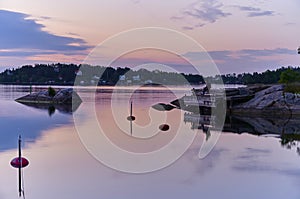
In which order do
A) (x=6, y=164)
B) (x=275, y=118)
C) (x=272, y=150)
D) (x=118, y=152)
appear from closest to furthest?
(x=6, y=164), (x=118, y=152), (x=272, y=150), (x=275, y=118)

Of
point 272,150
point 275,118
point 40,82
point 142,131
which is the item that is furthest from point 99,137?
point 40,82

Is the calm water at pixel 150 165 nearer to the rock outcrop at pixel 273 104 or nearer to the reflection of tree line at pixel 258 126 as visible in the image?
the reflection of tree line at pixel 258 126

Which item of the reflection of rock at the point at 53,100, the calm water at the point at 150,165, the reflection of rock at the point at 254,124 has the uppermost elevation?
the reflection of rock at the point at 53,100

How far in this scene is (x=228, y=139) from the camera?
50.2 feet

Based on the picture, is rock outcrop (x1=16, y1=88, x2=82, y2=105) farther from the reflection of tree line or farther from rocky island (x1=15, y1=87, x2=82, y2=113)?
the reflection of tree line

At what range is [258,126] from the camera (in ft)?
63.7

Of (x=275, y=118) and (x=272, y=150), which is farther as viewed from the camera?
(x=275, y=118)

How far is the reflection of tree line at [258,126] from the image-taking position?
15897 mm

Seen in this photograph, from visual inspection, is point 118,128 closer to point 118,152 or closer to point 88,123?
point 88,123

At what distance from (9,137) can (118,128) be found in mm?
4319

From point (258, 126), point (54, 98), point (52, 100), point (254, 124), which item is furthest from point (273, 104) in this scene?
point (52, 100)

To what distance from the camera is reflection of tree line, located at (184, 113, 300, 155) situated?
52.2 feet

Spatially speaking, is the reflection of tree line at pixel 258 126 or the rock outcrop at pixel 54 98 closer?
the reflection of tree line at pixel 258 126

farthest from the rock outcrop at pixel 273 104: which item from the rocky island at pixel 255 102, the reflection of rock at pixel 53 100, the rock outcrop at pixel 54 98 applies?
the rock outcrop at pixel 54 98
